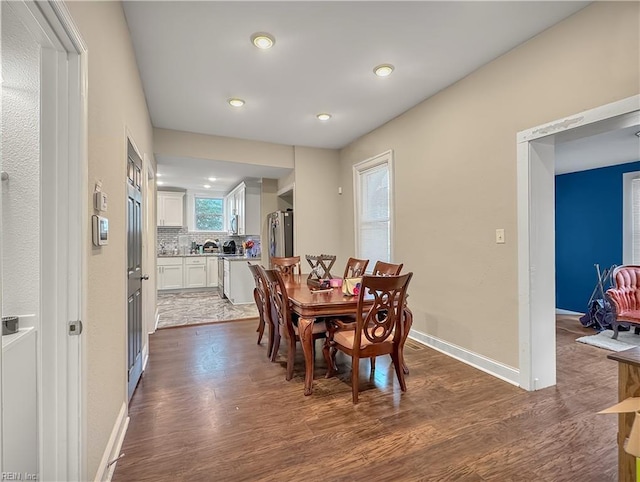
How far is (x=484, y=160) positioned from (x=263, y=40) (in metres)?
2.10

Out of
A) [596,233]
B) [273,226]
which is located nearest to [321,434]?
[273,226]

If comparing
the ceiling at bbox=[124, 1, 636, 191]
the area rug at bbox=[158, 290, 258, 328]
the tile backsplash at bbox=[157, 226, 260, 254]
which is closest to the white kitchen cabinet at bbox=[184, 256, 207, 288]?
the area rug at bbox=[158, 290, 258, 328]

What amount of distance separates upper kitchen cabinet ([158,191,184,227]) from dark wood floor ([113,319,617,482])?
18.1ft

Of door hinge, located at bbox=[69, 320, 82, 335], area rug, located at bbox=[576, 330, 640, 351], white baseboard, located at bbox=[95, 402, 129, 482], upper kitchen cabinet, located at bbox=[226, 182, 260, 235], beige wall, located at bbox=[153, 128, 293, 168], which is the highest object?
beige wall, located at bbox=[153, 128, 293, 168]

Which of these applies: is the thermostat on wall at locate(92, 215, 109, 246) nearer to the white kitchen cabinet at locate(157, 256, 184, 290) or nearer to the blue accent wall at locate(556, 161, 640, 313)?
the white kitchen cabinet at locate(157, 256, 184, 290)

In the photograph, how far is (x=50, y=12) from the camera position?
1062 millimetres

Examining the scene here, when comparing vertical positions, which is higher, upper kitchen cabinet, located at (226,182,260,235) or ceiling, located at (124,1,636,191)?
ceiling, located at (124,1,636,191)

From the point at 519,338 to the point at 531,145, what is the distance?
152cm

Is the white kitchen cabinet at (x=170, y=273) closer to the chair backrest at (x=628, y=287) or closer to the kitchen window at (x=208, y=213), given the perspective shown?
the kitchen window at (x=208, y=213)

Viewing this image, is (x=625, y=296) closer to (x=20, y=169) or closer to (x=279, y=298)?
(x=279, y=298)

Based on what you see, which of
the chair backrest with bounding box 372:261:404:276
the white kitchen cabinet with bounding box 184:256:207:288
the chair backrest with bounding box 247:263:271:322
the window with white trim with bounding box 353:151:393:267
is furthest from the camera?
the white kitchen cabinet with bounding box 184:256:207:288

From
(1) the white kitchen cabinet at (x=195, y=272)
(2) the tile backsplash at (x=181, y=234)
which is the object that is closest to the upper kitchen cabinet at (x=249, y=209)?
(2) the tile backsplash at (x=181, y=234)

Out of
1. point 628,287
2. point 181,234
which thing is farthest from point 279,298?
point 181,234

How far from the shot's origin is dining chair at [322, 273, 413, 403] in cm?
229
